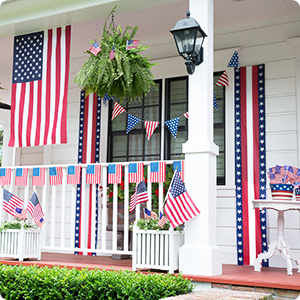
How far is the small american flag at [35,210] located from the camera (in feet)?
14.2

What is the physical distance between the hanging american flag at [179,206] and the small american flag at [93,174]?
103cm

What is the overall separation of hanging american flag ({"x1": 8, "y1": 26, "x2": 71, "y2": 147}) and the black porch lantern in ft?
5.46

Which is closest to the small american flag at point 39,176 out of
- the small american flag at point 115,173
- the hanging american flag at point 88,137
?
the small american flag at point 115,173

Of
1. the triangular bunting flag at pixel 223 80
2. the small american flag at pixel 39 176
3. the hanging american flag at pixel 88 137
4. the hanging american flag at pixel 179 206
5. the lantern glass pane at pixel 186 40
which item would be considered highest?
the triangular bunting flag at pixel 223 80

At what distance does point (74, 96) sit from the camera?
Result: 6.54 meters

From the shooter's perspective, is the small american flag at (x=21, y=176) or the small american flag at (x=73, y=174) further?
the small american flag at (x=21, y=176)

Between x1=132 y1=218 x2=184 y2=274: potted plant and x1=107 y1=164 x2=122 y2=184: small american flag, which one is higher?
x1=107 y1=164 x2=122 y2=184: small american flag

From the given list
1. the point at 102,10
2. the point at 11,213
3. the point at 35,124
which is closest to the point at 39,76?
the point at 35,124

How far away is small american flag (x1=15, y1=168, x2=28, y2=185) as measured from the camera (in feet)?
15.4

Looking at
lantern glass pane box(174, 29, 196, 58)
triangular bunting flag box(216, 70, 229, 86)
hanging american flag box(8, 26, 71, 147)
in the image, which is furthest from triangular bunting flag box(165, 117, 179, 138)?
lantern glass pane box(174, 29, 196, 58)

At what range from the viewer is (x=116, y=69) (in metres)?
4.42

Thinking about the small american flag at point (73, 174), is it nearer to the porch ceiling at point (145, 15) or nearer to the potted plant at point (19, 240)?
the potted plant at point (19, 240)

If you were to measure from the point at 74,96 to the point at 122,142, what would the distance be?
1.16 meters

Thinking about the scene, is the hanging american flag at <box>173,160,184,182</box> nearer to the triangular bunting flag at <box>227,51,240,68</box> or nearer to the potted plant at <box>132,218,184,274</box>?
the potted plant at <box>132,218,184,274</box>
